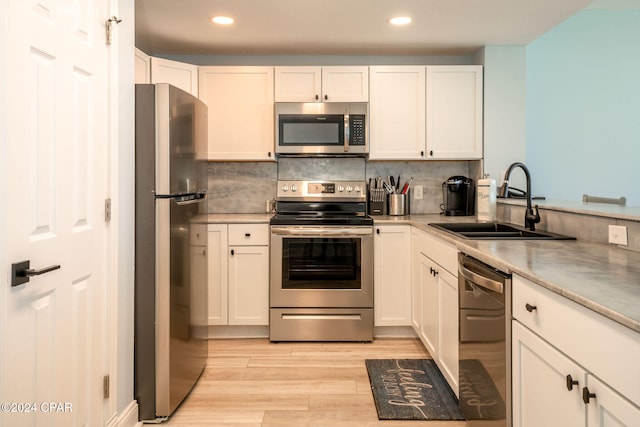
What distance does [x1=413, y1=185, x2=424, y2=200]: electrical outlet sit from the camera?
400 cm

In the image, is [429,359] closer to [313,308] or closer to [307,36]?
[313,308]

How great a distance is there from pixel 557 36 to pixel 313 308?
3265mm

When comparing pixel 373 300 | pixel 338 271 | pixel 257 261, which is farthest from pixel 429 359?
Result: pixel 257 261

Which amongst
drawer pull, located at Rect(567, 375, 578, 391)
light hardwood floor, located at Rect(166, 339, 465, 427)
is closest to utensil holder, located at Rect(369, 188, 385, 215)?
light hardwood floor, located at Rect(166, 339, 465, 427)

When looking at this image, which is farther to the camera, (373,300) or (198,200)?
(373,300)

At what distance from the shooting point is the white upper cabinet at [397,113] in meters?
3.66

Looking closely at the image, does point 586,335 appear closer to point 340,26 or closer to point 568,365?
point 568,365

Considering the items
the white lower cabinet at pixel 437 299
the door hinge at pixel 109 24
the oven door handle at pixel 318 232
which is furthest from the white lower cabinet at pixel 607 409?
the oven door handle at pixel 318 232

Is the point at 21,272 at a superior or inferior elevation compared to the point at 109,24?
inferior

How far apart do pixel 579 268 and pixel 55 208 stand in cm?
180

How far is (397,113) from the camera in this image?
12.1 ft

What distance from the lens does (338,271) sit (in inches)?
134

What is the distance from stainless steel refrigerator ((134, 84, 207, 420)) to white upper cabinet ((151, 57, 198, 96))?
1.18 metres

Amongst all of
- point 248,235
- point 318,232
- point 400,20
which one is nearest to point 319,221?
point 318,232
